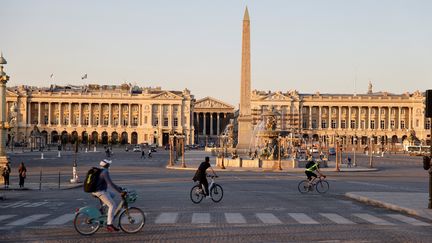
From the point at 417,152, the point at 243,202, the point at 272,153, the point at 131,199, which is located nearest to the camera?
the point at 131,199

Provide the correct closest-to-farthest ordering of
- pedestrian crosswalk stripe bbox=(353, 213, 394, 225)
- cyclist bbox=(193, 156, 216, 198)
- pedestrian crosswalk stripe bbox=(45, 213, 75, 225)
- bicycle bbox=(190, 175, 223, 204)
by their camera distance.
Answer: pedestrian crosswalk stripe bbox=(45, 213, 75, 225) → pedestrian crosswalk stripe bbox=(353, 213, 394, 225) → cyclist bbox=(193, 156, 216, 198) → bicycle bbox=(190, 175, 223, 204)

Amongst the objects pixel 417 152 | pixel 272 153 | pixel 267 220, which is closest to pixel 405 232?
pixel 267 220

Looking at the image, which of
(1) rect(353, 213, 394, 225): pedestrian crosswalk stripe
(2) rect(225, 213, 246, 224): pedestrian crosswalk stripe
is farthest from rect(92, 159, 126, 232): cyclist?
(1) rect(353, 213, 394, 225): pedestrian crosswalk stripe

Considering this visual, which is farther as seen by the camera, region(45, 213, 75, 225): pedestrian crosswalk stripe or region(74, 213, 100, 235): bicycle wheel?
region(45, 213, 75, 225): pedestrian crosswalk stripe

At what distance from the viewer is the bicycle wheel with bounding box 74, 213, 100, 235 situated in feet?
55.6

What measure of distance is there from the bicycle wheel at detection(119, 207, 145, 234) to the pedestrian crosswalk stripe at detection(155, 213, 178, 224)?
239 centimetres

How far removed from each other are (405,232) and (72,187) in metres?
22.7

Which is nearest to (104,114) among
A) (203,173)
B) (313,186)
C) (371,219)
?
(313,186)

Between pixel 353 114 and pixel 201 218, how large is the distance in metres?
177

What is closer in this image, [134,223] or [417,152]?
[134,223]

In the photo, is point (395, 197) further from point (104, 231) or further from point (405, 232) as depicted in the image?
point (104, 231)

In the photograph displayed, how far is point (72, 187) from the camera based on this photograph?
37750 millimetres

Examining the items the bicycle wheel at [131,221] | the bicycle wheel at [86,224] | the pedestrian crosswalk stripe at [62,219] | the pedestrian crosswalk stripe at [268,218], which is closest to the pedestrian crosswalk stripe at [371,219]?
the pedestrian crosswalk stripe at [268,218]

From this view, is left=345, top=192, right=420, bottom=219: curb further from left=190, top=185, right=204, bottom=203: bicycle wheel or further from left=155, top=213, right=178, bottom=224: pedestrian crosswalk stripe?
left=155, top=213, right=178, bottom=224: pedestrian crosswalk stripe
